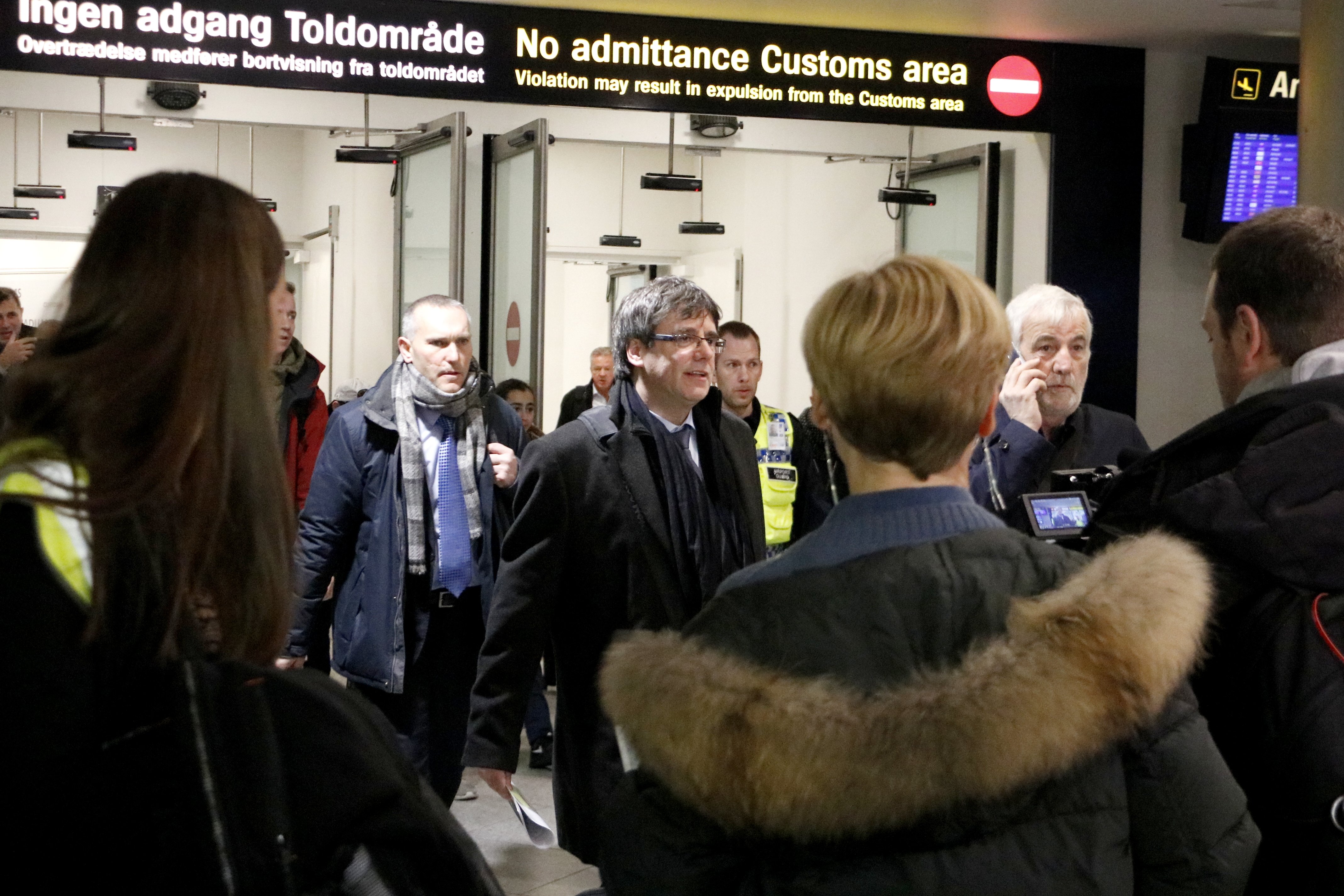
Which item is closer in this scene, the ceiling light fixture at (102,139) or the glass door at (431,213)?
the glass door at (431,213)

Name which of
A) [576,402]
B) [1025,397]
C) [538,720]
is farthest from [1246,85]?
[1025,397]

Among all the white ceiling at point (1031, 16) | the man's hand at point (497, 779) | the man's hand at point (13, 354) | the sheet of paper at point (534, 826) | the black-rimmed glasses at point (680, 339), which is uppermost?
the white ceiling at point (1031, 16)

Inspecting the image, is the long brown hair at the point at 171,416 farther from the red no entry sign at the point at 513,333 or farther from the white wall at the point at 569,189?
the red no entry sign at the point at 513,333

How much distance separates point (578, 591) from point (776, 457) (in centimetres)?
182

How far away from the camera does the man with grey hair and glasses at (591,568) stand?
3.12 m

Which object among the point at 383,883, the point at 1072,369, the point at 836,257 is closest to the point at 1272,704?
the point at 383,883

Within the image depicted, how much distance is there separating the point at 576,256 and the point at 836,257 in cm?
341

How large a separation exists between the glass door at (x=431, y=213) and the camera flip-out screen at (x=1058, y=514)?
18.9 ft

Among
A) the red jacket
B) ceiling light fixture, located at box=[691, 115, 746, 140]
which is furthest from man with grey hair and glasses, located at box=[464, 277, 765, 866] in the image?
ceiling light fixture, located at box=[691, 115, 746, 140]

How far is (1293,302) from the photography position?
6.39 feet

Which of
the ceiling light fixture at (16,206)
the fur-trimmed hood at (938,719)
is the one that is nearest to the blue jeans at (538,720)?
the fur-trimmed hood at (938,719)

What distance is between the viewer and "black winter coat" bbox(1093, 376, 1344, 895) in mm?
1693

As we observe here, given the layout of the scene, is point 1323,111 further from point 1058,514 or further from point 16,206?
point 16,206

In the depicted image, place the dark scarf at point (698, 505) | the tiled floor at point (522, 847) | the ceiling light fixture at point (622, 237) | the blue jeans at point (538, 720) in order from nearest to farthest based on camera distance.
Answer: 1. the dark scarf at point (698, 505)
2. the tiled floor at point (522, 847)
3. the blue jeans at point (538, 720)
4. the ceiling light fixture at point (622, 237)
